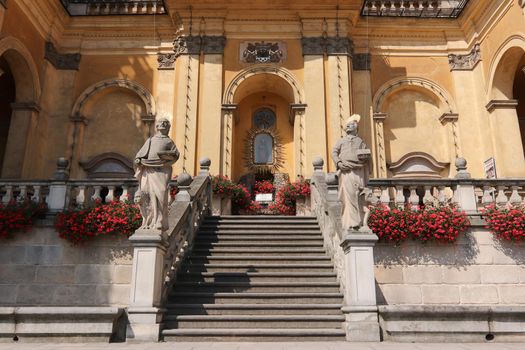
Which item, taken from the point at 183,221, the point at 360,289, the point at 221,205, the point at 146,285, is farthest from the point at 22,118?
the point at 360,289

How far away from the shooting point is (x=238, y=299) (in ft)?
24.8

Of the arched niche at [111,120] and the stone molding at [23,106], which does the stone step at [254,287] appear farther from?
the stone molding at [23,106]

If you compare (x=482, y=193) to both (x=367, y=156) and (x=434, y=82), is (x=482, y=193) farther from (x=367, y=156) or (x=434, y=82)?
(x=434, y=82)

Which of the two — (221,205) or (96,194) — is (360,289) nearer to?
(96,194)

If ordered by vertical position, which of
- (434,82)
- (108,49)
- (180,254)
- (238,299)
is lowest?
(238,299)

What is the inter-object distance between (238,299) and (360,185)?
2.76m

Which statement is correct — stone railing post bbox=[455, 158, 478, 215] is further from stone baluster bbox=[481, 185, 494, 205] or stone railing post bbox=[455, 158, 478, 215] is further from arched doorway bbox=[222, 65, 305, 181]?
arched doorway bbox=[222, 65, 305, 181]

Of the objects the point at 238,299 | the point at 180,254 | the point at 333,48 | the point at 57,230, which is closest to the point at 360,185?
the point at 238,299

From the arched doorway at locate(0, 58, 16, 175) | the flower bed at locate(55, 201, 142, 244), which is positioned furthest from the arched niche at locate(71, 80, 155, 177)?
the flower bed at locate(55, 201, 142, 244)

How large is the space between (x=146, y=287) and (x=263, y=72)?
10412 millimetres

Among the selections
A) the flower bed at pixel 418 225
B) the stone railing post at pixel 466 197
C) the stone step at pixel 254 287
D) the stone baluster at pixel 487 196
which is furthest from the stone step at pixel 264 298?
the stone baluster at pixel 487 196

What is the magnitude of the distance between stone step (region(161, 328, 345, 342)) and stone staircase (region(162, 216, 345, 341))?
0.04ft

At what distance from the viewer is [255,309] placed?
285 inches

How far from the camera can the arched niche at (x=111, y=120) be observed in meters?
16.2
